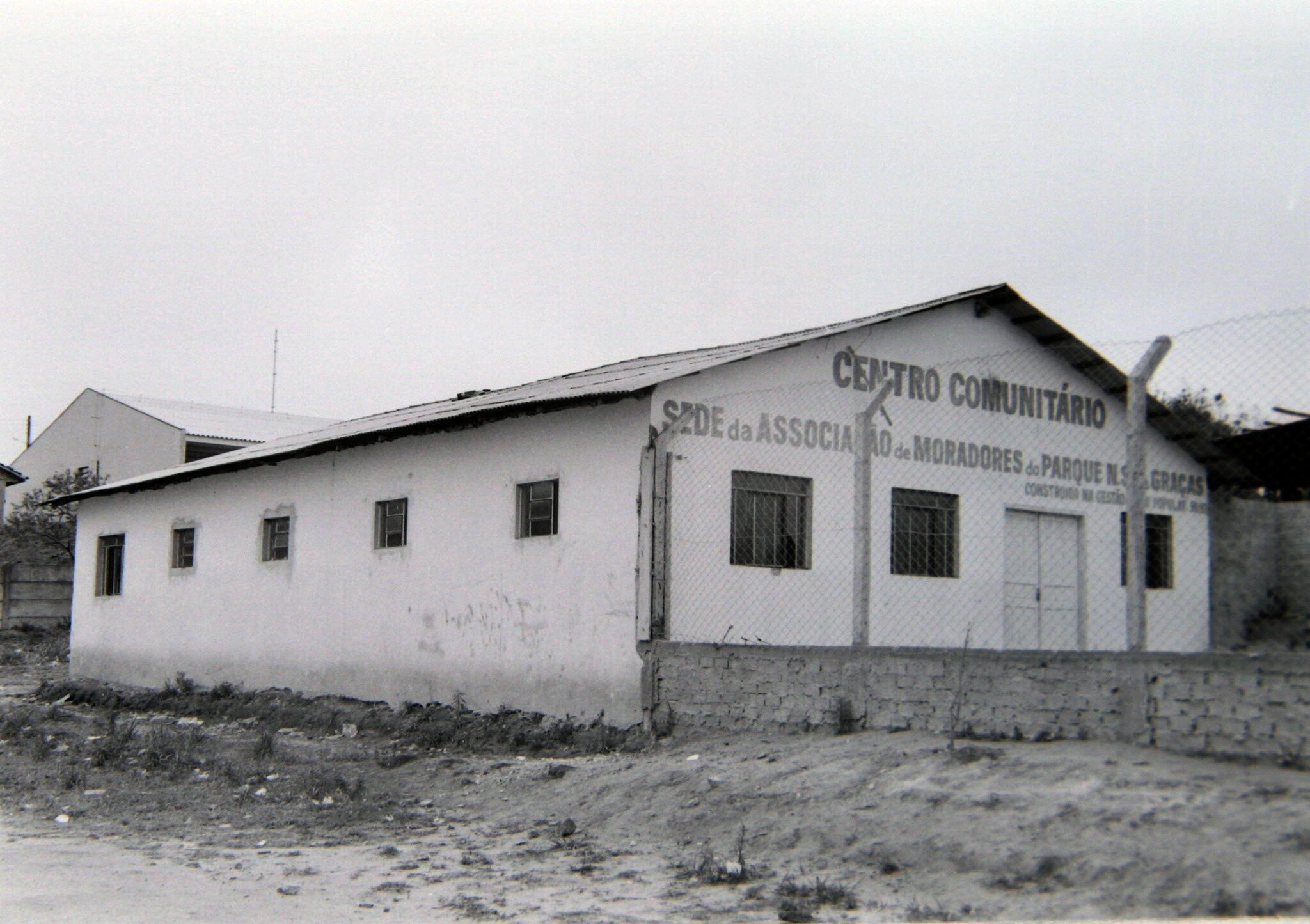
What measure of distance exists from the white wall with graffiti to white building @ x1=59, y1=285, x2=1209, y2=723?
0.03 metres

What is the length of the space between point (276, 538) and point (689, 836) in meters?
11.2

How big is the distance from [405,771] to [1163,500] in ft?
33.0

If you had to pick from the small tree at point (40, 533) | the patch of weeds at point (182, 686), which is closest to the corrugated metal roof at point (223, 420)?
the small tree at point (40, 533)

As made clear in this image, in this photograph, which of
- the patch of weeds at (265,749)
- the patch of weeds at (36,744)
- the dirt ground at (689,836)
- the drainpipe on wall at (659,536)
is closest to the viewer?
the dirt ground at (689,836)

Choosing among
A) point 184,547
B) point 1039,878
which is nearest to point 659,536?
point 1039,878

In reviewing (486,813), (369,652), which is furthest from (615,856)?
(369,652)

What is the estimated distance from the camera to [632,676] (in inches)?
416

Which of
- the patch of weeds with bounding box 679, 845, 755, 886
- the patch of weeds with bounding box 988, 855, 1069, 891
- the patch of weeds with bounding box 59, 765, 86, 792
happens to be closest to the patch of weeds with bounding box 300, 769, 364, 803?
the patch of weeds with bounding box 59, 765, 86, 792

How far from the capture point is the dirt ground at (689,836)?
5.25 metres

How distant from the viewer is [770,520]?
39.1ft

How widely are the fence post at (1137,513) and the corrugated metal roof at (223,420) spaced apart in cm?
2927

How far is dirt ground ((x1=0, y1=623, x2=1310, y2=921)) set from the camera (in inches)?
207

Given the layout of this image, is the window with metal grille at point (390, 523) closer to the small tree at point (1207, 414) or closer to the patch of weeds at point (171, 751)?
the patch of weeds at point (171, 751)

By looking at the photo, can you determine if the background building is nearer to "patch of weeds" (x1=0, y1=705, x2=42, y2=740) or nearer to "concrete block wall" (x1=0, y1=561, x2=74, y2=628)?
"concrete block wall" (x1=0, y1=561, x2=74, y2=628)
